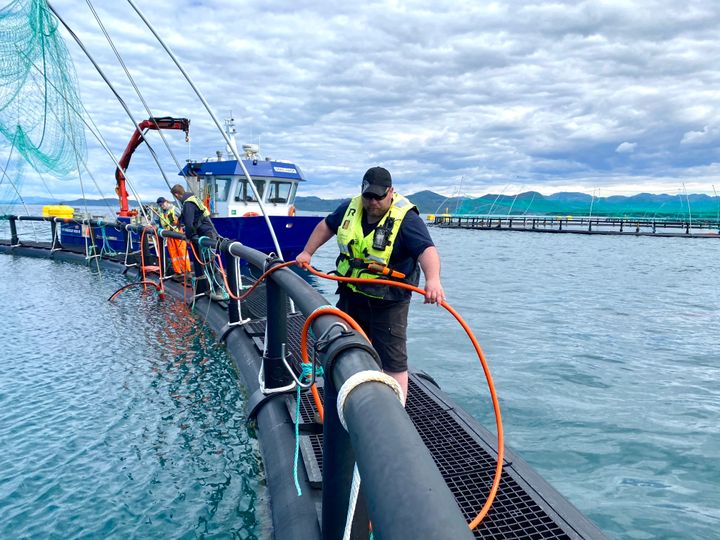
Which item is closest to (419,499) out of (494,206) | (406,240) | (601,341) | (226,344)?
(406,240)

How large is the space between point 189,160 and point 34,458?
16.8 m

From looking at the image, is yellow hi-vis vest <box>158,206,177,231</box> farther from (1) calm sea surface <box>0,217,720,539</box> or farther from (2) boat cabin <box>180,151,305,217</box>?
(2) boat cabin <box>180,151,305,217</box>

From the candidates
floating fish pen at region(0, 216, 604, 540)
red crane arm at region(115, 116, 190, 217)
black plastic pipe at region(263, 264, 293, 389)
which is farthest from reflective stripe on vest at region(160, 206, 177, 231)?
black plastic pipe at region(263, 264, 293, 389)

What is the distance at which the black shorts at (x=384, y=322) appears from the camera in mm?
3832

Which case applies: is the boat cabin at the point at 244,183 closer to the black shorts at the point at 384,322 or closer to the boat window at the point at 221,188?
the boat window at the point at 221,188

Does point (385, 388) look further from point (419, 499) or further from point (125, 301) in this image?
point (125, 301)

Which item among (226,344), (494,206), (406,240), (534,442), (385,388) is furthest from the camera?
(494,206)

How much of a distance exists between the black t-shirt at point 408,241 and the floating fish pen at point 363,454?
0.74 meters

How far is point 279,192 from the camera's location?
18797 millimetres

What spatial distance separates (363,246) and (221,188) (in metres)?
15.7

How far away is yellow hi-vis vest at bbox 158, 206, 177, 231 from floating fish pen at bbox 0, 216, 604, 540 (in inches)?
281

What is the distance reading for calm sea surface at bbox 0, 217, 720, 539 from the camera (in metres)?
3.83

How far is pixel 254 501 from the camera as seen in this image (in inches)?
148

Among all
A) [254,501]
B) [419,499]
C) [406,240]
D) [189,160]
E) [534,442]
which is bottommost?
[534,442]
